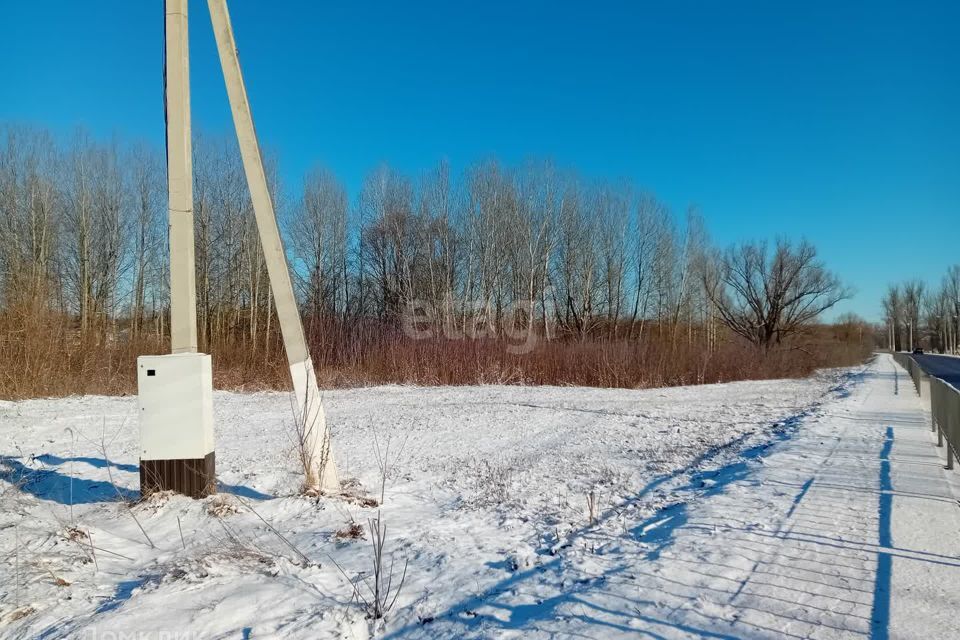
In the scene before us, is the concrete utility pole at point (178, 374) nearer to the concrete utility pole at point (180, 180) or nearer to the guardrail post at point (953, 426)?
the concrete utility pole at point (180, 180)

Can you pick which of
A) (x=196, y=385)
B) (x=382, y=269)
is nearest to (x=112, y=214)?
(x=382, y=269)

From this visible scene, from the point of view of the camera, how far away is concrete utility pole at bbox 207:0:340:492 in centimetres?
444

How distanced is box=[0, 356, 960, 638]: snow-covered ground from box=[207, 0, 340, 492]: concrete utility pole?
38 centimetres

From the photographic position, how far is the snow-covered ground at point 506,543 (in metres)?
2.42

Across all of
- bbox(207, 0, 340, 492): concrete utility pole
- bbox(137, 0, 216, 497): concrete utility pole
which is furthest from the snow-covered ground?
bbox(207, 0, 340, 492): concrete utility pole

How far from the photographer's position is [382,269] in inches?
1321

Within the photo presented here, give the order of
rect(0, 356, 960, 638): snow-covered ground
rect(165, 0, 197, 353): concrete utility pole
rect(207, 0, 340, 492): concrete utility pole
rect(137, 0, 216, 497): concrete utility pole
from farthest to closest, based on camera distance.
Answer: rect(207, 0, 340, 492): concrete utility pole, rect(165, 0, 197, 353): concrete utility pole, rect(137, 0, 216, 497): concrete utility pole, rect(0, 356, 960, 638): snow-covered ground

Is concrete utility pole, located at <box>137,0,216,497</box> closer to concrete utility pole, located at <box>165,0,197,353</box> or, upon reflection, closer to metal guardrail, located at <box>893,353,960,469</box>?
concrete utility pole, located at <box>165,0,197,353</box>

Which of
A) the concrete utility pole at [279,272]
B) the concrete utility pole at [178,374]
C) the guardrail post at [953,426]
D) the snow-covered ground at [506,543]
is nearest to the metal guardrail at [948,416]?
the guardrail post at [953,426]

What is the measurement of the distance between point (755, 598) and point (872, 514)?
6.89 feet

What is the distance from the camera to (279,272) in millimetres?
4477

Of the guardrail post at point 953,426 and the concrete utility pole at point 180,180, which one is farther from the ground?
the concrete utility pole at point 180,180

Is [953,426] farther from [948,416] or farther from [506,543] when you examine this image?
[506,543]

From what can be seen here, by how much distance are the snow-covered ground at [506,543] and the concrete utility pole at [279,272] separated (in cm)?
38
